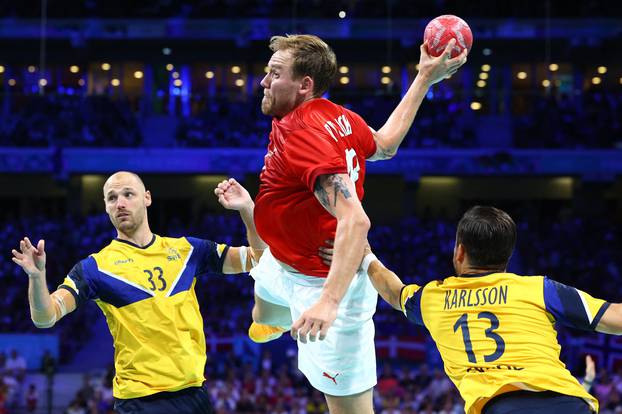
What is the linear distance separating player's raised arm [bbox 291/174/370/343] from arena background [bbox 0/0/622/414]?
14.8 m

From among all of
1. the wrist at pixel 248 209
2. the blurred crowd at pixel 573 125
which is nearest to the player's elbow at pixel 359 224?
the wrist at pixel 248 209

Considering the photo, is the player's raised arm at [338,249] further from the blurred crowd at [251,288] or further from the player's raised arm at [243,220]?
the blurred crowd at [251,288]

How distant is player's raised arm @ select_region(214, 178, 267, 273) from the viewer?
515 cm

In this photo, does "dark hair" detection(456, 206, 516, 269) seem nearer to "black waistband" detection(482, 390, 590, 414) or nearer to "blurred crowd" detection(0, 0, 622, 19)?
"black waistband" detection(482, 390, 590, 414)

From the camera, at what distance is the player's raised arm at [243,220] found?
16.9 feet

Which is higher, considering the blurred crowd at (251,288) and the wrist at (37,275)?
the wrist at (37,275)

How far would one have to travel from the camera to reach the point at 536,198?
94.0 feet

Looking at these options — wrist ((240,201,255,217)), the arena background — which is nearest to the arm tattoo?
wrist ((240,201,255,217))

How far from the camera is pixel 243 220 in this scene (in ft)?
16.9

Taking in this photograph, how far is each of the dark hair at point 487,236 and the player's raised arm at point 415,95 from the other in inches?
33.4

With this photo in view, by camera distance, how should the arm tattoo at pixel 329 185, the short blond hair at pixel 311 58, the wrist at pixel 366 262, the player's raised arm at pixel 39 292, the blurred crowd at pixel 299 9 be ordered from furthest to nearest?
1. the blurred crowd at pixel 299 9
2. the player's raised arm at pixel 39 292
3. the wrist at pixel 366 262
4. the short blond hair at pixel 311 58
5. the arm tattoo at pixel 329 185

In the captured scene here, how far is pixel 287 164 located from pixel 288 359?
1272cm

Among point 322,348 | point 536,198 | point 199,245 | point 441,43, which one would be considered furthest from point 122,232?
point 536,198

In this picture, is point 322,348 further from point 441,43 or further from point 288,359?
point 288,359
